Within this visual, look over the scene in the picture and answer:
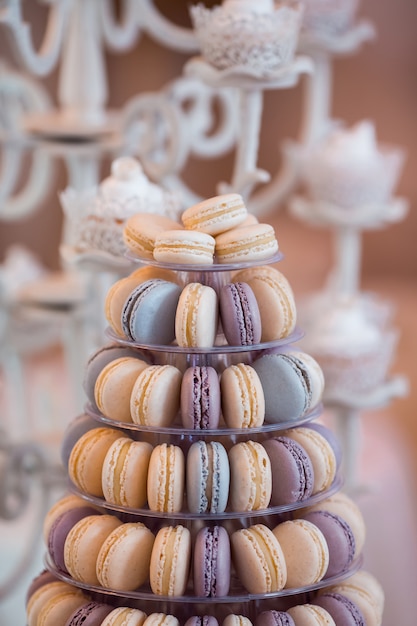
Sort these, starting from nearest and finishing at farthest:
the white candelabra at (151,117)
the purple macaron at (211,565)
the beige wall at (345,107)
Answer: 1. the purple macaron at (211,565)
2. the white candelabra at (151,117)
3. the beige wall at (345,107)

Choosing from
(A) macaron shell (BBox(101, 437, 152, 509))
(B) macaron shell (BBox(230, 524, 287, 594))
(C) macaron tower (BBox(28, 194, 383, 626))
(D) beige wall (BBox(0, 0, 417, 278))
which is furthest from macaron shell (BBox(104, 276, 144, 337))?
(D) beige wall (BBox(0, 0, 417, 278))

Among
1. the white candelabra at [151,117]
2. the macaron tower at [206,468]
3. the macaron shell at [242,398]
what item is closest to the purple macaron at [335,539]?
the macaron tower at [206,468]

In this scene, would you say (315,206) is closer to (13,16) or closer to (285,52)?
(285,52)

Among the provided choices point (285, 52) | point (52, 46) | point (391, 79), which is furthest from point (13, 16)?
point (391, 79)

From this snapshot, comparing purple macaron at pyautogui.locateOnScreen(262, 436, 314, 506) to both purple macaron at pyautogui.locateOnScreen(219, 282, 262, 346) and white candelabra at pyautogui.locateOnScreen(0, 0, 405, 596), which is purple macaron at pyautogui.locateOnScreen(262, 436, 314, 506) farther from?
white candelabra at pyautogui.locateOnScreen(0, 0, 405, 596)

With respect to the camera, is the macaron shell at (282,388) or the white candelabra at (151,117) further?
the white candelabra at (151,117)

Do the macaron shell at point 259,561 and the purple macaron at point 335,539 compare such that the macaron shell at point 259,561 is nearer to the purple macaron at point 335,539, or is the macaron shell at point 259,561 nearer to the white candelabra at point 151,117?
the purple macaron at point 335,539
